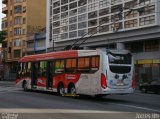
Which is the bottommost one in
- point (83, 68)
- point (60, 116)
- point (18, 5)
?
point (60, 116)

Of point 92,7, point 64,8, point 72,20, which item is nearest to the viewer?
point 92,7

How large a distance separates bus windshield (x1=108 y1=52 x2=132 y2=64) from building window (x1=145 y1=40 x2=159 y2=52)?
1227 inches

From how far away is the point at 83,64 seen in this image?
22.2 metres

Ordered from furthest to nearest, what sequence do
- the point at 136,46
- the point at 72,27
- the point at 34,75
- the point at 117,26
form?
the point at 72,27 → the point at 136,46 → the point at 117,26 → the point at 34,75

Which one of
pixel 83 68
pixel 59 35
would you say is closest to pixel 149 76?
pixel 59 35

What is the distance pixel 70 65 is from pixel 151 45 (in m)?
31.6

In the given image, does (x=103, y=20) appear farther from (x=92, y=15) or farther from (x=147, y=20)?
(x=147, y=20)

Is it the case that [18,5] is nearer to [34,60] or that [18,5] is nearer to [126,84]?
[34,60]

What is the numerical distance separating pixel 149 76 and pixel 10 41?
54.1 meters

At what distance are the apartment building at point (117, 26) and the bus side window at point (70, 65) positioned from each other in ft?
58.6

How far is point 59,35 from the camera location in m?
70.1

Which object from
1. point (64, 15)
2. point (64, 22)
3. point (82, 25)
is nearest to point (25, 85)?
point (82, 25)

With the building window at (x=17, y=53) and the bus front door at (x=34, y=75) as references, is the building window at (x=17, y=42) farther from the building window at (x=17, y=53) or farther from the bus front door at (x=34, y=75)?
the bus front door at (x=34, y=75)

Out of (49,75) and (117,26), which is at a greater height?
(117,26)
